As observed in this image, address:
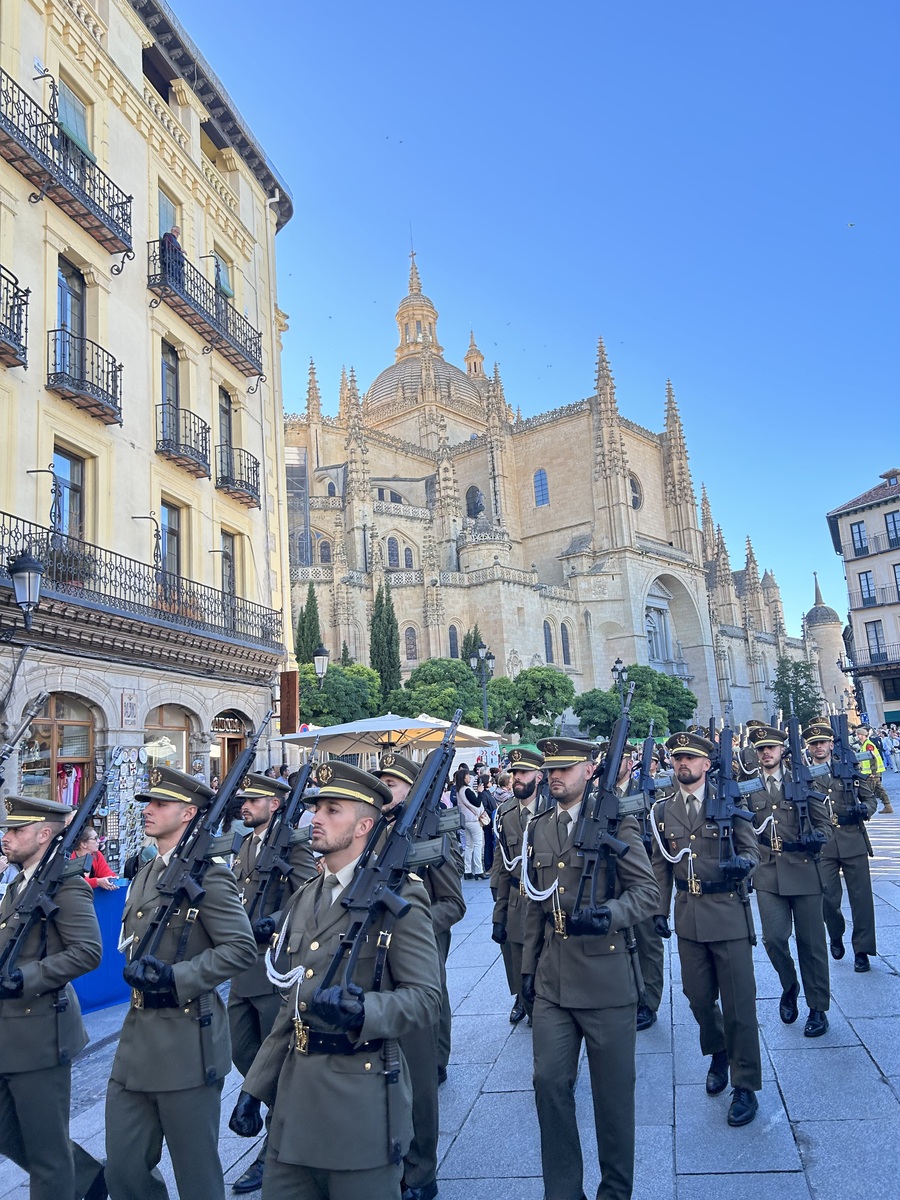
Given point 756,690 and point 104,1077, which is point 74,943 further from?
point 756,690

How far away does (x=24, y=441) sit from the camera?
1248cm

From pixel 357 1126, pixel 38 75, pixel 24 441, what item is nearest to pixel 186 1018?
pixel 357 1126

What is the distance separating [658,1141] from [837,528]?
158 feet

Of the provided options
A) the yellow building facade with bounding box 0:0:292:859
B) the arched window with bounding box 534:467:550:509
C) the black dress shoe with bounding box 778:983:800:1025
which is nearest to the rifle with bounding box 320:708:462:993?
the black dress shoe with bounding box 778:983:800:1025

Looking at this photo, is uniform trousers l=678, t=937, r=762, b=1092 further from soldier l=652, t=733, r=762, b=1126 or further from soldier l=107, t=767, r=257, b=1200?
soldier l=107, t=767, r=257, b=1200

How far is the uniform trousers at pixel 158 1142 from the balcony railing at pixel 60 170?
12.9 metres

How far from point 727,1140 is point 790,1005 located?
6.96 ft

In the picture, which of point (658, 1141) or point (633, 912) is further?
point (658, 1141)

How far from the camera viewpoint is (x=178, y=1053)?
377cm

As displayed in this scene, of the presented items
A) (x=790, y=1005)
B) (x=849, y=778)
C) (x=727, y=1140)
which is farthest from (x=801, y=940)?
(x=849, y=778)

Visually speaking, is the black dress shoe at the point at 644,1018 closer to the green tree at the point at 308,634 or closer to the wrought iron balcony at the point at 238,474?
the wrought iron balcony at the point at 238,474

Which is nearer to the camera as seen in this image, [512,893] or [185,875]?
[185,875]

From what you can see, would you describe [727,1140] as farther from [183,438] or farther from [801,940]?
[183,438]

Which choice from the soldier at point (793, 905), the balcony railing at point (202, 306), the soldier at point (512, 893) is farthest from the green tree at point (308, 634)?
the soldier at point (793, 905)
